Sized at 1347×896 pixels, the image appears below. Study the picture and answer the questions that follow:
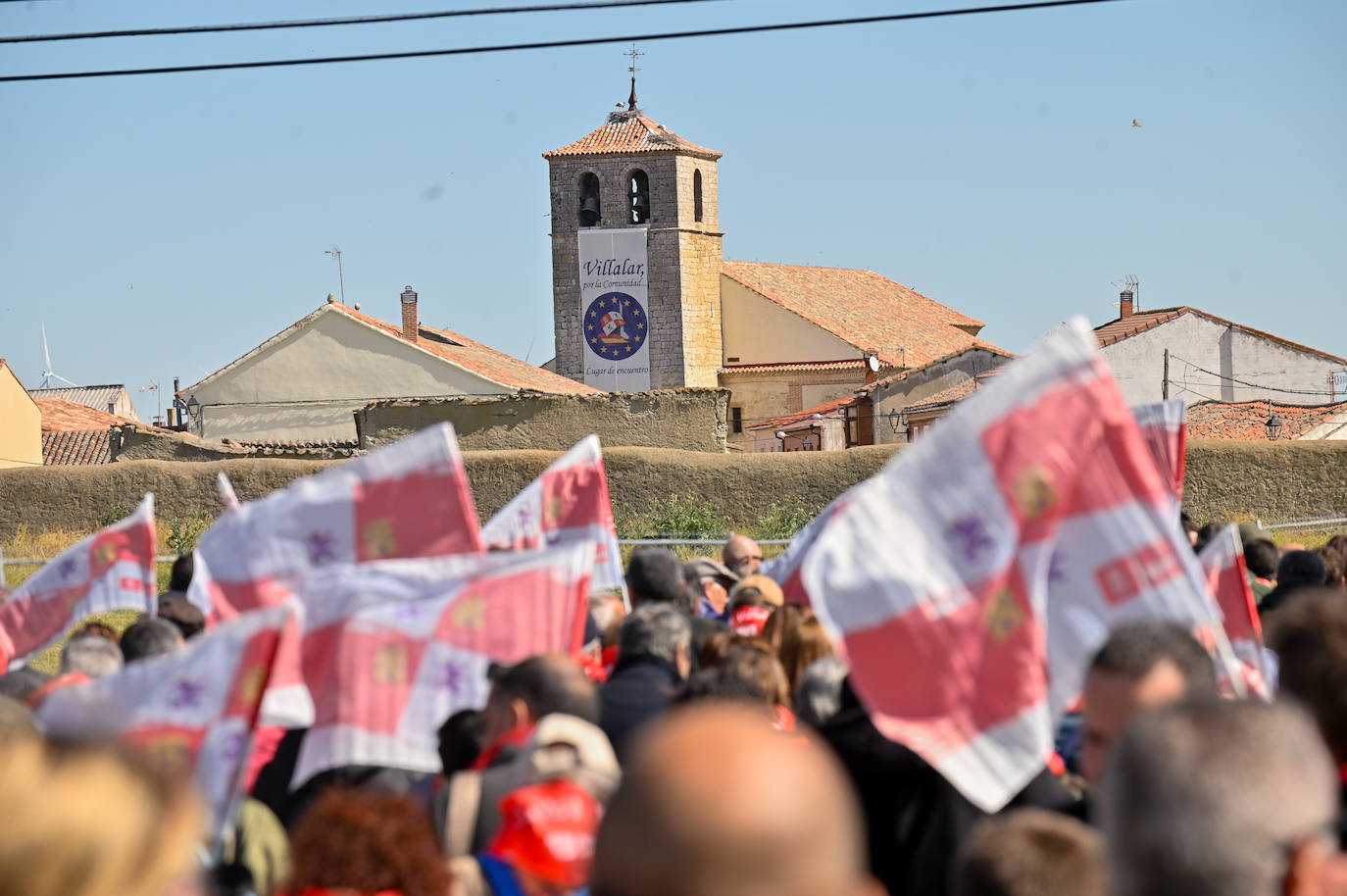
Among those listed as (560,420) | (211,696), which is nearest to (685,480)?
(560,420)

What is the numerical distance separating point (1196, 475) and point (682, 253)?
35.8 m

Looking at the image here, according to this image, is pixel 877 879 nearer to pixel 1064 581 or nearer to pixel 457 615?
pixel 1064 581

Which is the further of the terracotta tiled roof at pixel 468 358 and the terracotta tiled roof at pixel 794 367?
the terracotta tiled roof at pixel 794 367

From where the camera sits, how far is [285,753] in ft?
17.2

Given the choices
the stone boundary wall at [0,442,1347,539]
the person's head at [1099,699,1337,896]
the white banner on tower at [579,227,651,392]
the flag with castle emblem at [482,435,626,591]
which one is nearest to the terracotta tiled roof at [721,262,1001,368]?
the white banner on tower at [579,227,651,392]

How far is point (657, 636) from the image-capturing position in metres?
5.64

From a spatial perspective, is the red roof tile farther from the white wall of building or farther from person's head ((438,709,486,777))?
person's head ((438,709,486,777))

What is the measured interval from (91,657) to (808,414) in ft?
144

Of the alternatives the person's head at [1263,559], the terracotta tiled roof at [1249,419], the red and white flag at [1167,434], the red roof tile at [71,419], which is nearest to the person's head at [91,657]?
the red and white flag at [1167,434]

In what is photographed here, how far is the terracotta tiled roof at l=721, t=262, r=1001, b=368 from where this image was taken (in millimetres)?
55719

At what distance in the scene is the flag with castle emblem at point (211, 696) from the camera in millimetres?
4016

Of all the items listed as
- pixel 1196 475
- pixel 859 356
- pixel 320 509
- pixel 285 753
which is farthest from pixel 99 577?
pixel 859 356

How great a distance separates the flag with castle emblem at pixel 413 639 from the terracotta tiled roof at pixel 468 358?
1371 inches

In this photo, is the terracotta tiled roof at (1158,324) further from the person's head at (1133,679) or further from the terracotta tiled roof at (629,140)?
the person's head at (1133,679)
